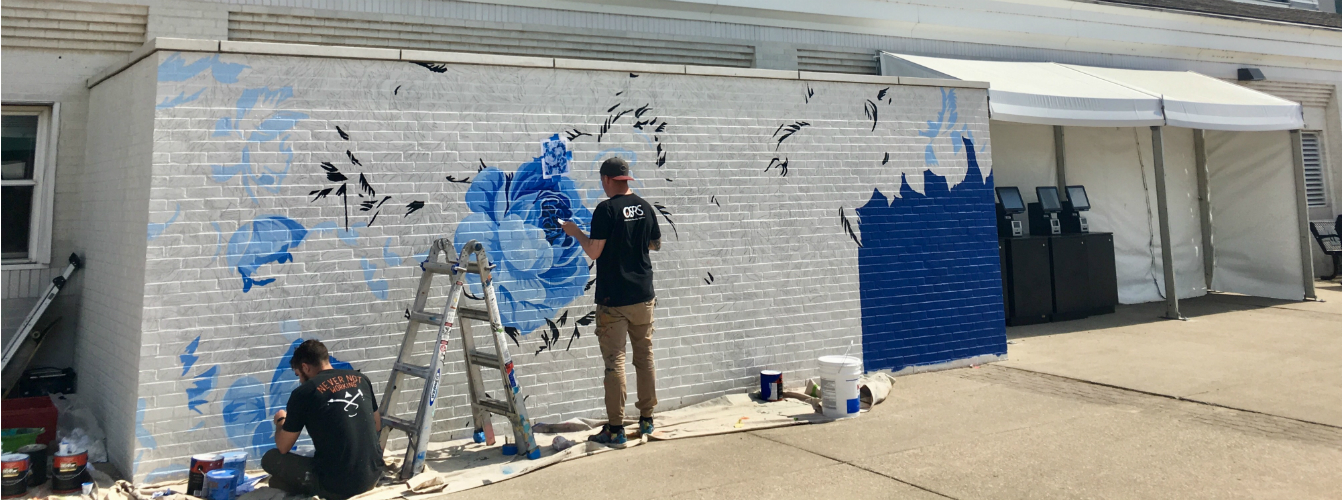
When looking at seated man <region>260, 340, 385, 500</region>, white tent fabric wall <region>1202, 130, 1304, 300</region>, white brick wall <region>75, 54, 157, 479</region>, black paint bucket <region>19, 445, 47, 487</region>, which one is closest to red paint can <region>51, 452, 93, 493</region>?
black paint bucket <region>19, 445, 47, 487</region>

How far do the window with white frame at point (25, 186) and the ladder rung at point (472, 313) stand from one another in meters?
3.43

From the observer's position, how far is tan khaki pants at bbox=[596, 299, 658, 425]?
195 inches

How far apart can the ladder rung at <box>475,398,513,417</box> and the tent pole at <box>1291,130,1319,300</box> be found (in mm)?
11364

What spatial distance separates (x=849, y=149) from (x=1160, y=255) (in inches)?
294

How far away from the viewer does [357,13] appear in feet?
22.6

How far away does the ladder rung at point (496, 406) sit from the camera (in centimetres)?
488

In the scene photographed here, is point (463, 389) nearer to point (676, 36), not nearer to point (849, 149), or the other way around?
point (849, 149)

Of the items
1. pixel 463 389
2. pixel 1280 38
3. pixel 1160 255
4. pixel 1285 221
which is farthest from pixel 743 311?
pixel 1280 38

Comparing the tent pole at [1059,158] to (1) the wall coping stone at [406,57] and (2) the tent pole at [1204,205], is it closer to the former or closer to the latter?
(2) the tent pole at [1204,205]

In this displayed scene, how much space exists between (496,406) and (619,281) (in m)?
1.09

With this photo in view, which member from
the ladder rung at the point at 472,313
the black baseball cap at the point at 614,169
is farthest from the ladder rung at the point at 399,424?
the black baseball cap at the point at 614,169

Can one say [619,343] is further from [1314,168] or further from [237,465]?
[1314,168]

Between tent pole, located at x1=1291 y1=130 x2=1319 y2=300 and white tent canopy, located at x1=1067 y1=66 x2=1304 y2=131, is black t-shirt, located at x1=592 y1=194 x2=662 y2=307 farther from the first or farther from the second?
tent pole, located at x1=1291 y1=130 x2=1319 y2=300

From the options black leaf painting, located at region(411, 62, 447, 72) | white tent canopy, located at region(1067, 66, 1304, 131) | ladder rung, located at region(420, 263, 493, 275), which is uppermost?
white tent canopy, located at region(1067, 66, 1304, 131)
